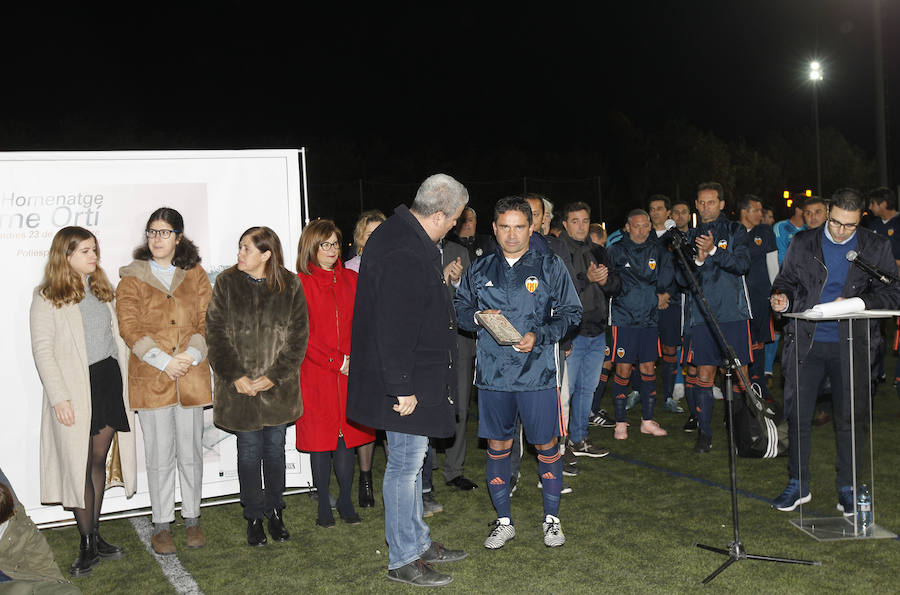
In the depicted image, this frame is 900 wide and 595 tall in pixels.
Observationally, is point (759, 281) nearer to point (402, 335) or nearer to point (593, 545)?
point (593, 545)

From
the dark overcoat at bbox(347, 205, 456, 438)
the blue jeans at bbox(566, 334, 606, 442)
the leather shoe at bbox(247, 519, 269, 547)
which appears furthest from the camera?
the blue jeans at bbox(566, 334, 606, 442)

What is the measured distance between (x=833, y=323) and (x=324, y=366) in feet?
10.0

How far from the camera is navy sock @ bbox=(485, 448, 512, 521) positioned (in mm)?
4598

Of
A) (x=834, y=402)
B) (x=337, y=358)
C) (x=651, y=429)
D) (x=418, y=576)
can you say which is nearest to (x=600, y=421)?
(x=651, y=429)

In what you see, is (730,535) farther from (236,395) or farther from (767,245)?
(767,245)

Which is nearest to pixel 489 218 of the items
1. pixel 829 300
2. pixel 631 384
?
pixel 631 384

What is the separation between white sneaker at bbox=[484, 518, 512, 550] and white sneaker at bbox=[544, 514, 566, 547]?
198 millimetres

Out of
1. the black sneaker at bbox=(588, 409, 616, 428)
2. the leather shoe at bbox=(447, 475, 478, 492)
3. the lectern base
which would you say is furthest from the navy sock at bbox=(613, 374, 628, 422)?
the lectern base

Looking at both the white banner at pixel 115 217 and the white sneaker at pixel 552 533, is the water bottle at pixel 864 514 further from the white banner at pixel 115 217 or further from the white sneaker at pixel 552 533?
the white banner at pixel 115 217

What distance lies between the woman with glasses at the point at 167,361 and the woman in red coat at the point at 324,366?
628 millimetres

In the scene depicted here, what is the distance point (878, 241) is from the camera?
4.71 metres

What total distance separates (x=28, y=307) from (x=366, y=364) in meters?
2.40

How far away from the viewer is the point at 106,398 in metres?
4.61

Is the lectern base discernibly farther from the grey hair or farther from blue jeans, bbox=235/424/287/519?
blue jeans, bbox=235/424/287/519
